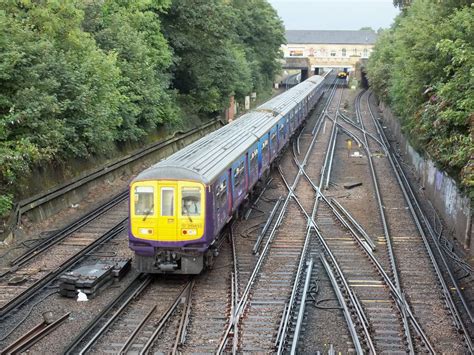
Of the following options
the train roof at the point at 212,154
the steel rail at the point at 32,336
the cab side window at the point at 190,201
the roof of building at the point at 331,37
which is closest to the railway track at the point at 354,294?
the cab side window at the point at 190,201

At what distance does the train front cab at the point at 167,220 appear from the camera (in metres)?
12.4

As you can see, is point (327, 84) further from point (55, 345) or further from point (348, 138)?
point (55, 345)

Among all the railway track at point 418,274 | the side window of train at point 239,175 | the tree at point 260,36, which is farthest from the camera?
the tree at point 260,36

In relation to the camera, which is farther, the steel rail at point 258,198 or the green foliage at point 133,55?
the green foliage at point 133,55

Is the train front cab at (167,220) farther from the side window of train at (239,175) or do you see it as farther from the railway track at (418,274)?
the railway track at (418,274)

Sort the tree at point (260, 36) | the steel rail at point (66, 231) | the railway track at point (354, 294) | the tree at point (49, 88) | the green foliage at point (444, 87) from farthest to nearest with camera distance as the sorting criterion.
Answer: the tree at point (260, 36) < the tree at point (49, 88) < the steel rail at point (66, 231) < the green foliage at point (444, 87) < the railway track at point (354, 294)

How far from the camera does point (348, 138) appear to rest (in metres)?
36.3

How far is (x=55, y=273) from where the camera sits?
13.2m

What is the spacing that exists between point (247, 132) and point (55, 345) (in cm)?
1095

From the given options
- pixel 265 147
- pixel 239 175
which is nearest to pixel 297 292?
pixel 239 175

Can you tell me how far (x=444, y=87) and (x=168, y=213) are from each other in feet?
24.3

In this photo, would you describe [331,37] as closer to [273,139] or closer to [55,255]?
[273,139]

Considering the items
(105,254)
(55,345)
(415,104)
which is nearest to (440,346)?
(55,345)

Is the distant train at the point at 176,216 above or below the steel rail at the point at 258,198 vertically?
above
